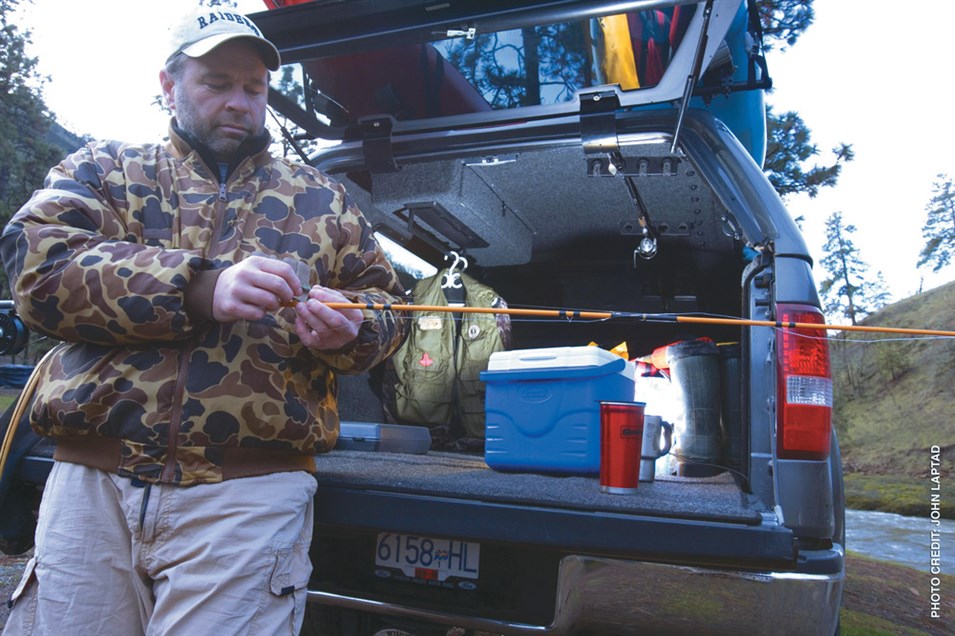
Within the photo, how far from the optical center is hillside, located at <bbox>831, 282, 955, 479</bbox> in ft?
56.2

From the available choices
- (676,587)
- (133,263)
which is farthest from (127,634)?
(676,587)

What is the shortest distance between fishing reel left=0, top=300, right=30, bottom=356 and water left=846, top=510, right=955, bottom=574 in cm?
604

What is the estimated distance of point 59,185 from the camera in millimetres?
1643

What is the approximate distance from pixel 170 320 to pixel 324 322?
Result: 0.31m

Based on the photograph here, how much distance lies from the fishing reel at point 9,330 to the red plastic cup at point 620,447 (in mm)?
1819

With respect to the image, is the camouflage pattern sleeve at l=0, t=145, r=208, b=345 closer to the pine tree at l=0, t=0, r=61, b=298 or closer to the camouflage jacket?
the camouflage jacket

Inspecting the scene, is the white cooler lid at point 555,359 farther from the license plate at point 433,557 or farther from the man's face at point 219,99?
the man's face at point 219,99

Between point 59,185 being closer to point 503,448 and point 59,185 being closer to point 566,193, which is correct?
point 503,448

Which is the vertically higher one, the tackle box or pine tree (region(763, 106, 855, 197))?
pine tree (region(763, 106, 855, 197))

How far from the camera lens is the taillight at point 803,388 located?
6.07 feet

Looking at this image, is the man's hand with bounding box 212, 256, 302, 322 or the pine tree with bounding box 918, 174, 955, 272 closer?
the man's hand with bounding box 212, 256, 302, 322

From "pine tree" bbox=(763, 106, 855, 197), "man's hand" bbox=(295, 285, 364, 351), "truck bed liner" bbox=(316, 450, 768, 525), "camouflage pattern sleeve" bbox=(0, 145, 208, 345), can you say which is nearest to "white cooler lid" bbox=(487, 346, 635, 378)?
"truck bed liner" bbox=(316, 450, 768, 525)

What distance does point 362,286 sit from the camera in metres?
1.92

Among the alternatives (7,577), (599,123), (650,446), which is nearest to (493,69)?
(599,123)
